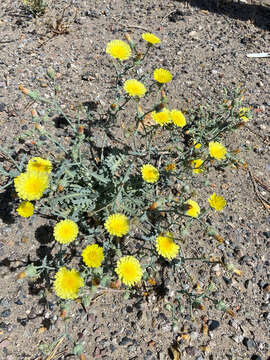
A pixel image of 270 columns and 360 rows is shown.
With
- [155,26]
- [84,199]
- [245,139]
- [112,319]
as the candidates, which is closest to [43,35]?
[155,26]

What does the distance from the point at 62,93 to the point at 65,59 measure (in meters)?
0.60

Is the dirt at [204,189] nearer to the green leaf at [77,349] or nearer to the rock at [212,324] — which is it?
the rock at [212,324]

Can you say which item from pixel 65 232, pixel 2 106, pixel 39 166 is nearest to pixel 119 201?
pixel 65 232

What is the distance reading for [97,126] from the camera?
3.21m

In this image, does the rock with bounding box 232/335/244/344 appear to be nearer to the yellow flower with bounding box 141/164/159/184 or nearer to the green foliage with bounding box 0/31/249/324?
the green foliage with bounding box 0/31/249/324

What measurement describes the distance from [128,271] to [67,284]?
0.41 m

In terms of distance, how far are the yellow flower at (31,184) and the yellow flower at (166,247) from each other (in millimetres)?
912

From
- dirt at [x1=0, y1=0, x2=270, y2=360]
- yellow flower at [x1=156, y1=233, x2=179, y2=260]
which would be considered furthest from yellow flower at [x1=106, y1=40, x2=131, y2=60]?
yellow flower at [x1=156, y1=233, x2=179, y2=260]

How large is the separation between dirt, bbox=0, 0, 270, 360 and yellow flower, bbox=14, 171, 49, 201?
0.53 meters

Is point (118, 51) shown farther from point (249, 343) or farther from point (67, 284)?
point (249, 343)

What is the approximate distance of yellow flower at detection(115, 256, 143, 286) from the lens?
2.07m

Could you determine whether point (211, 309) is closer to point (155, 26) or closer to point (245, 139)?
point (245, 139)

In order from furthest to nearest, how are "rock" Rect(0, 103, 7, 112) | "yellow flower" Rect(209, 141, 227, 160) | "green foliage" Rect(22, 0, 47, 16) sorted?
"green foliage" Rect(22, 0, 47, 16), "rock" Rect(0, 103, 7, 112), "yellow flower" Rect(209, 141, 227, 160)

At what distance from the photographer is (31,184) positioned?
2.19 metres
